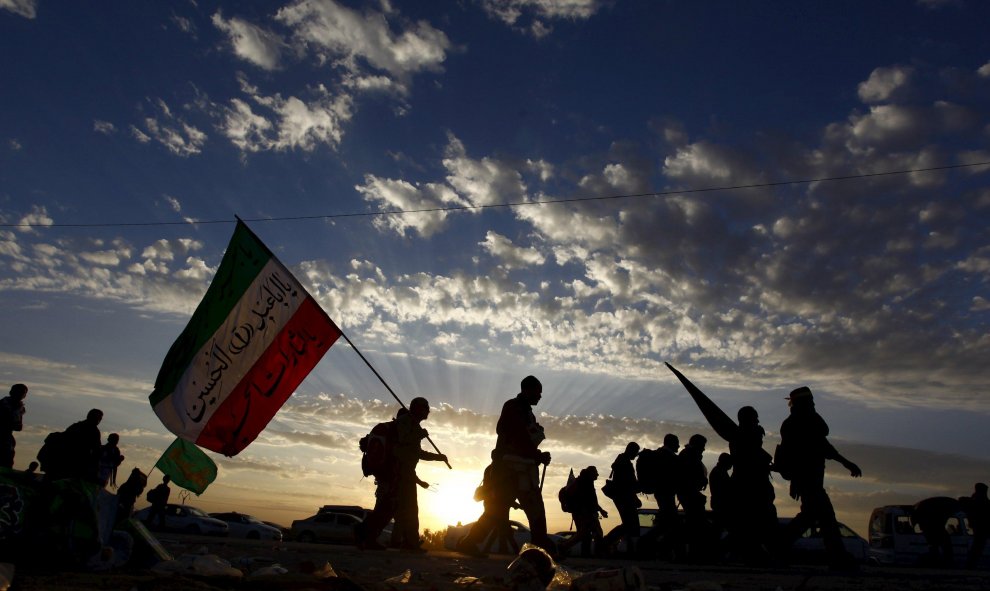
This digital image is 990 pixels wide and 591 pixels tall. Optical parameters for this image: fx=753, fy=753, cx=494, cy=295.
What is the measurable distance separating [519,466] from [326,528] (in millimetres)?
27467

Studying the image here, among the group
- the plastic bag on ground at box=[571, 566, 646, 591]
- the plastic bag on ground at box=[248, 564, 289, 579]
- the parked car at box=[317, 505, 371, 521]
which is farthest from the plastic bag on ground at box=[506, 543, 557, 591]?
the parked car at box=[317, 505, 371, 521]

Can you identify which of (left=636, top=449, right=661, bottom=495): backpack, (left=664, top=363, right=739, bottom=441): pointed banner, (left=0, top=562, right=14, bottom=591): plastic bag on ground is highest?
(left=664, top=363, right=739, bottom=441): pointed banner

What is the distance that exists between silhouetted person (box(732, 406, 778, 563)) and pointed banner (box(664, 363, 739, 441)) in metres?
0.20

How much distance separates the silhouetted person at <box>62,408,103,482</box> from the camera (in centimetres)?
795

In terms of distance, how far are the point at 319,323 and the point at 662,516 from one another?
203 inches

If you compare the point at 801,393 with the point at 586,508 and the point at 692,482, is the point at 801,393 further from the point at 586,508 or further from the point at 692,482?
the point at 586,508

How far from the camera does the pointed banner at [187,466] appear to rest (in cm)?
1156

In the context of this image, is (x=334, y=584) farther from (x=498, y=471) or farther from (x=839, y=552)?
(x=839, y=552)

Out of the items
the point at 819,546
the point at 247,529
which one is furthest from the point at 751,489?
the point at 247,529

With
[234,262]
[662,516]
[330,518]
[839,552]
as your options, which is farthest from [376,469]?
[330,518]

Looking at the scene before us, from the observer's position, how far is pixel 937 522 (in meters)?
16.5

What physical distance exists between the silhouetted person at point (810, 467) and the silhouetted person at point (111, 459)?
10033mm

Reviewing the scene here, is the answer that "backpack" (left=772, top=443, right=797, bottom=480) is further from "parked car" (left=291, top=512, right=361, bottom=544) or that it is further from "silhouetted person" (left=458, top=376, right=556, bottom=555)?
"parked car" (left=291, top=512, right=361, bottom=544)

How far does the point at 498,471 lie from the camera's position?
25.0 feet
